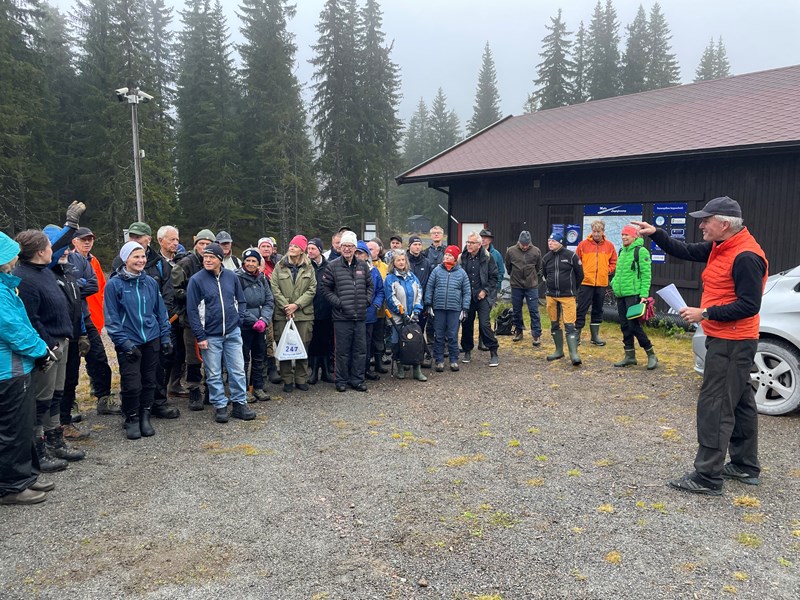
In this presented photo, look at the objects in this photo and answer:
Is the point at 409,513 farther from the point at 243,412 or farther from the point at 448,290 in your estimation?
the point at 448,290

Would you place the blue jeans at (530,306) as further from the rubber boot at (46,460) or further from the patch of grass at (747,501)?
the rubber boot at (46,460)

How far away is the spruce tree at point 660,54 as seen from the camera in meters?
45.4

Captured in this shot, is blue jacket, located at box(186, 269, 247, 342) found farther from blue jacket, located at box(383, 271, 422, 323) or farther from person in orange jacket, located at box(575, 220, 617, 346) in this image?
person in orange jacket, located at box(575, 220, 617, 346)

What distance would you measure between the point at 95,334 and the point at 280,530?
12.1 ft

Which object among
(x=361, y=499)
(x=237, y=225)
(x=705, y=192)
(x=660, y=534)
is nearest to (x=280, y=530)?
(x=361, y=499)

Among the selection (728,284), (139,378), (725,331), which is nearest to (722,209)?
(728,284)

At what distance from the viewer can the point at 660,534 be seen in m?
3.64

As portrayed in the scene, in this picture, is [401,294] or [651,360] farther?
[651,360]

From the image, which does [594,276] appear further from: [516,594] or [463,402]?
[516,594]

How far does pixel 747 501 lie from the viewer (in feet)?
13.3

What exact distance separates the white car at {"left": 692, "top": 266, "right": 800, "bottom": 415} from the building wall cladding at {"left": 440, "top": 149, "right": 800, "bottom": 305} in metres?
5.29

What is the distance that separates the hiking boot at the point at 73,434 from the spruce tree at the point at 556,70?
42.5 metres

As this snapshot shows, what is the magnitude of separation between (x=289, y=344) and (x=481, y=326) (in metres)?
3.35

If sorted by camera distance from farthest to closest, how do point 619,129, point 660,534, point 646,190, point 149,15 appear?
point 149,15
point 619,129
point 646,190
point 660,534
